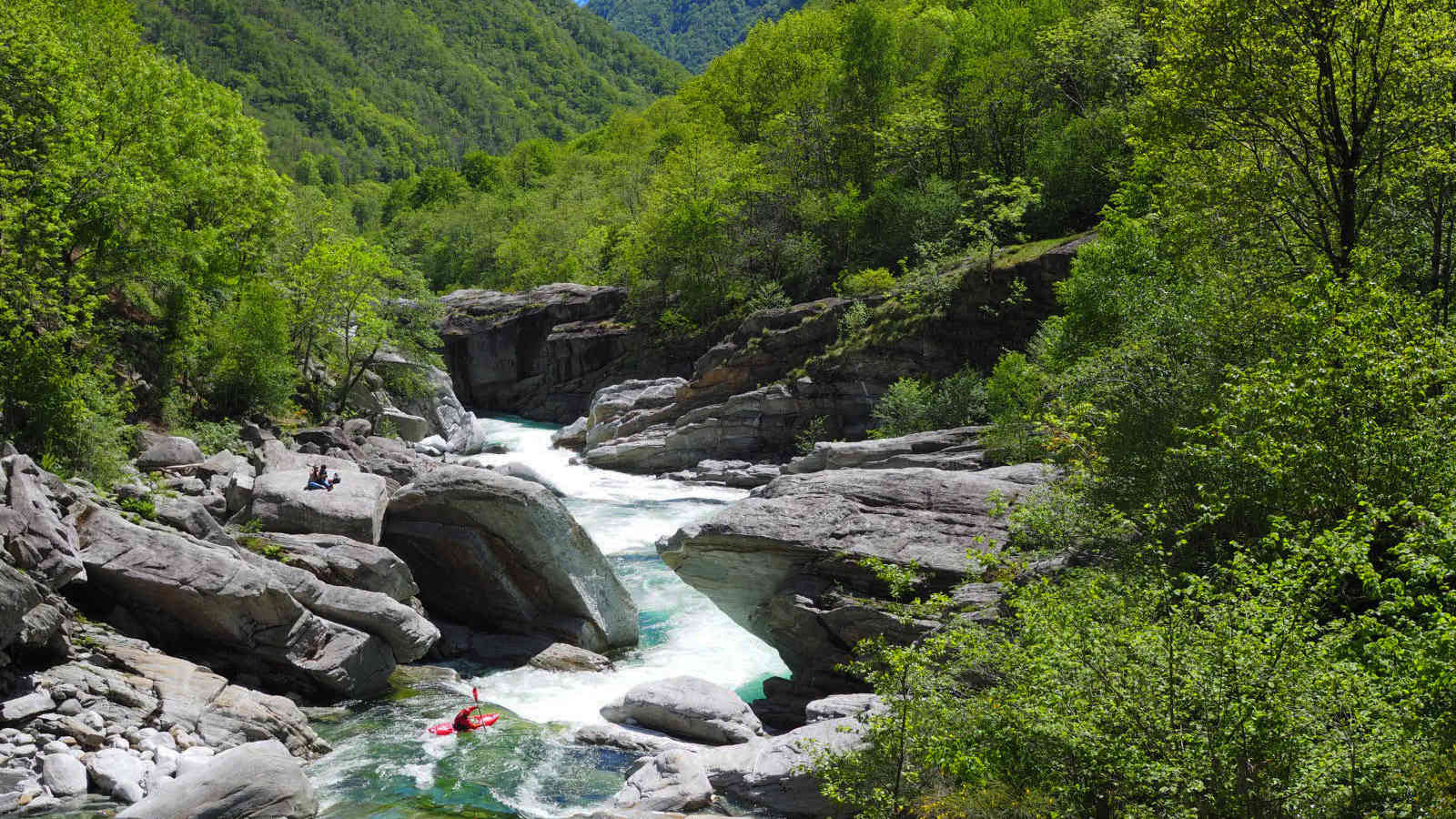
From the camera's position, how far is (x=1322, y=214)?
1697cm

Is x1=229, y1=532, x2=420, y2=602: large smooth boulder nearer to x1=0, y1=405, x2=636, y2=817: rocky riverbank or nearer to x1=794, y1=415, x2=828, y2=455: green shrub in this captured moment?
x1=0, y1=405, x2=636, y2=817: rocky riverbank

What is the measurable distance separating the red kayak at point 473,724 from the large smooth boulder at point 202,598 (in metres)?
2.35

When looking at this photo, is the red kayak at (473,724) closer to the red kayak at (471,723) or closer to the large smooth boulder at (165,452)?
the red kayak at (471,723)

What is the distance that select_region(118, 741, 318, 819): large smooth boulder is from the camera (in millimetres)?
11734

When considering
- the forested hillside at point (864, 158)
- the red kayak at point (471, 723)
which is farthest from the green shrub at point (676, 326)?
the red kayak at point (471, 723)

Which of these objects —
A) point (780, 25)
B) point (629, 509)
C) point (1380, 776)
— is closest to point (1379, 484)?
point (1380, 776)

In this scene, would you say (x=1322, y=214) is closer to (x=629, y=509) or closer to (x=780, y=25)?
(x=629, y=509)

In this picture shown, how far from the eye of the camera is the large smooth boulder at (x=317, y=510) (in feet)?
71.2

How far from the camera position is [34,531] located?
48.9 feet

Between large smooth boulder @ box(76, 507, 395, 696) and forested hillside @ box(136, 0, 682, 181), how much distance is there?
133m

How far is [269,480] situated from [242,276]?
20.0 metres

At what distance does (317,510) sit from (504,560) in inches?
182

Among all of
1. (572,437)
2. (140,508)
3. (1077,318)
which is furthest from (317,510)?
(572,437)

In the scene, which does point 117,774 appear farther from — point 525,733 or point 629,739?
point 629,739
